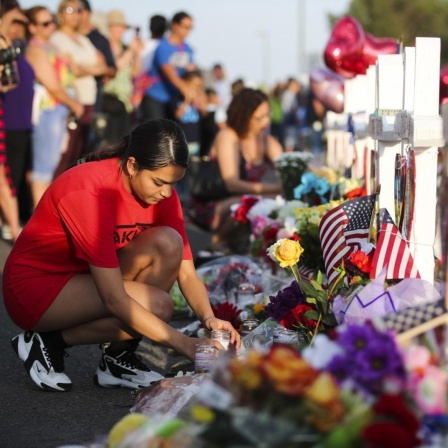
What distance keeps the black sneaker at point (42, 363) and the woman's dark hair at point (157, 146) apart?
0.97 meters

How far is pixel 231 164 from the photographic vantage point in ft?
29.1

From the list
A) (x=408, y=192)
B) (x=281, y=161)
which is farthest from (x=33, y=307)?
(x=281, y=161)

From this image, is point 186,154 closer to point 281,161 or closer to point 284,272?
point 284,272

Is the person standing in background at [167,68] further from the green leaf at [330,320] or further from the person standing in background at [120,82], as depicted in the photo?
the green leaf at [330,320]

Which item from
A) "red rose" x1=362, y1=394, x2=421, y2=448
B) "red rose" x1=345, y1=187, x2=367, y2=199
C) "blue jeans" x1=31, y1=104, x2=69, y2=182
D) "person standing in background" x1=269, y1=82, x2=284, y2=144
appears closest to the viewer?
"red rose" x1=362, y1=394, x2=421, y2=448

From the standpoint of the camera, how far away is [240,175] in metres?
9.03

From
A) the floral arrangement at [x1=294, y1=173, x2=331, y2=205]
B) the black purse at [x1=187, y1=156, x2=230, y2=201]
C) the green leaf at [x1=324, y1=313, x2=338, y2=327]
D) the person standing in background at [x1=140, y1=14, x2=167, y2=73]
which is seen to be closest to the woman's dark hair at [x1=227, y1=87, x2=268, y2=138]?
the black purse at [x1=187, y1=156, x2=230, y2=201]

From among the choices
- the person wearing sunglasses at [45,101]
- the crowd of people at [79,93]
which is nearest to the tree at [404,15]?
the crowd of people at [79,93]

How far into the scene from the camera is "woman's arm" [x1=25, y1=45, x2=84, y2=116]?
1013 centimetres

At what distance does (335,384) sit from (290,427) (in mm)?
173

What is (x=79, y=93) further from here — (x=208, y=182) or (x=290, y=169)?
(x=290, y=169)

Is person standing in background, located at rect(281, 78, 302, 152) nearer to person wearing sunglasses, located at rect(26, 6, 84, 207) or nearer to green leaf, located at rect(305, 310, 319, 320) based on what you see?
person wearing sunglasses, located at rect(26, 6, 84, 207)

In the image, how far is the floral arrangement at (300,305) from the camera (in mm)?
4562

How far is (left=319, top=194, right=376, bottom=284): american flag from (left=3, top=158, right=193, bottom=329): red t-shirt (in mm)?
673
